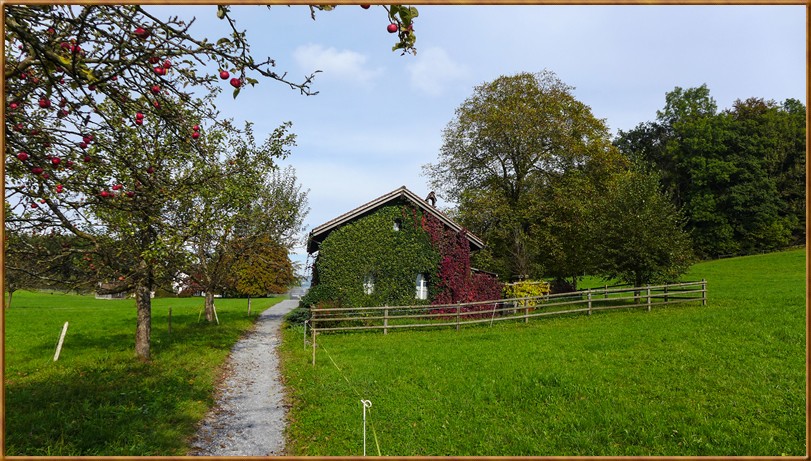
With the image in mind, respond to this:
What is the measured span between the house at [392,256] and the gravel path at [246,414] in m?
7.36

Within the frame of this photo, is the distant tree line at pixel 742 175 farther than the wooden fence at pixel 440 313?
Yes

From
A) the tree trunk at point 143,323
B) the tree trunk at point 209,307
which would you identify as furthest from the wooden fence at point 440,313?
the tree trunk at point 209,307

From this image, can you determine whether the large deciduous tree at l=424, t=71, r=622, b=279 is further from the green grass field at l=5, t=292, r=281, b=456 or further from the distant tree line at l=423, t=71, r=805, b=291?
the green grass field at l=5, t=292, r=281, b=456

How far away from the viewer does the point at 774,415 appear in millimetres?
7027

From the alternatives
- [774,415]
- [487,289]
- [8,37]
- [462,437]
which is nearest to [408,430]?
[462,437]

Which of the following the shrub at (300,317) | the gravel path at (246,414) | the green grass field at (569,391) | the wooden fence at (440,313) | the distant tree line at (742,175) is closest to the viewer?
the green grass field at (569,391)

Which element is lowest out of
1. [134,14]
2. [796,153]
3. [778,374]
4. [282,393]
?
[282,393]

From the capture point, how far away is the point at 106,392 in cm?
883

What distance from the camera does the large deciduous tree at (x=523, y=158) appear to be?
93.6 feet

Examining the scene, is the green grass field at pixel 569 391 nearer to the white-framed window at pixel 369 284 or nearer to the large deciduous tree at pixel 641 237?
the white-framed window at pixel 369 284

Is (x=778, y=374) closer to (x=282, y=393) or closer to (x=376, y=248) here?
(x=282, y=393)

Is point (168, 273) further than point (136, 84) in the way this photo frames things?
Yes

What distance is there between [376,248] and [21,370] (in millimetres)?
13461

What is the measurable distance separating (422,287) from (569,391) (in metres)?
13.8
